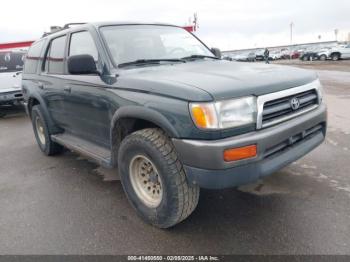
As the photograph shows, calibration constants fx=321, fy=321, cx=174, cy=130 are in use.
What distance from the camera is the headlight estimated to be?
235 cm

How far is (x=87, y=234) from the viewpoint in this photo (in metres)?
2.97

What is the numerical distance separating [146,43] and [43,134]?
2742mm

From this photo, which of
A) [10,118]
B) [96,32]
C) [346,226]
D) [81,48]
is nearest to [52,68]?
[81,48]

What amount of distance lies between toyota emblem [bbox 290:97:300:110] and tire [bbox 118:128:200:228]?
1.10 metres

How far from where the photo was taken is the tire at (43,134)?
5.00 metres

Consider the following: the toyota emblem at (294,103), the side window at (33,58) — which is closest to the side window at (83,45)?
the side window at (33,58)

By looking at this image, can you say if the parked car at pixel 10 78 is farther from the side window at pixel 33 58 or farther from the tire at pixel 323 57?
the tire at pixel 323 57

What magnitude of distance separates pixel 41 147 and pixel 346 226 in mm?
4696

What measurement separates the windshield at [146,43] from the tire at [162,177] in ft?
3.20

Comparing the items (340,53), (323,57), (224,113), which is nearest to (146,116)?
Result: (224,113)

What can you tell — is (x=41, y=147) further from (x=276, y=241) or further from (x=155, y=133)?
(x=276, y=241)

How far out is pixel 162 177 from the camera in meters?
2.66

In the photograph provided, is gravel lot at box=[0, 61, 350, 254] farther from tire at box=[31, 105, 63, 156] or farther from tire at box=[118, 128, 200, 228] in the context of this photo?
tire at box=[31, 105, 63, 156]

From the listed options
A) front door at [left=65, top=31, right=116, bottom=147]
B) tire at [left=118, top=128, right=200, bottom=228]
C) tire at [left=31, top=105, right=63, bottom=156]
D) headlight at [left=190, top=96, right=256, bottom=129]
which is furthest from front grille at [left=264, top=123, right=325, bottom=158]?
tire at [left=31, top=105, right=63, bottom=156]
